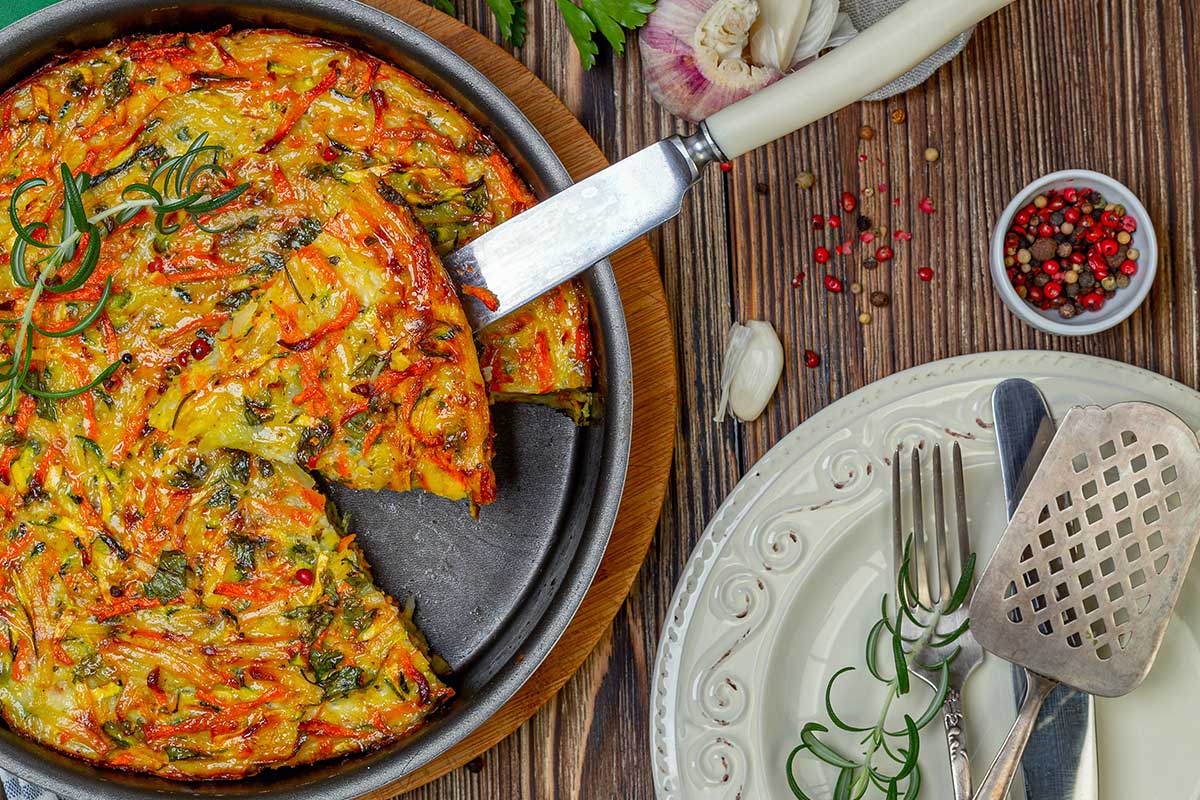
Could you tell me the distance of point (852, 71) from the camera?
111 inches

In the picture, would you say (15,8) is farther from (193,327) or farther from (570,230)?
(570,230)

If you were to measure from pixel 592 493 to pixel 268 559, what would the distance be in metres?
1.10

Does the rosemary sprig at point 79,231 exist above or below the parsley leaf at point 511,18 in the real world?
below

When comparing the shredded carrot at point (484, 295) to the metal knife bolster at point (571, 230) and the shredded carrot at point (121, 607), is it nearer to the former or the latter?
the metal knife bolster at point (571, 230)

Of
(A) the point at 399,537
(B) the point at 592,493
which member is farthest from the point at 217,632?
(B) the point at 592,493

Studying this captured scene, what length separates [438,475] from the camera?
9.98 ft

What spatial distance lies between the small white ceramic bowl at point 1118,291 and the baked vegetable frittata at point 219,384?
6.26 ft

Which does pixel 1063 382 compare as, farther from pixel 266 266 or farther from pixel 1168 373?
pixel 266 266

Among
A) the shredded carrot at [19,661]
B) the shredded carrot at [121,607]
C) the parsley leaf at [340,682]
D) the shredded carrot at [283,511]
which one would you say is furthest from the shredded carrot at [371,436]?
the shredded carrot at [19,661]

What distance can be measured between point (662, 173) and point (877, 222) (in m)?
1.30

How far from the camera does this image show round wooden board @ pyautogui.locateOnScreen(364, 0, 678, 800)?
11.7 feet

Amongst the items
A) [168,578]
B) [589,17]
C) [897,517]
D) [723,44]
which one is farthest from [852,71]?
[168,578]

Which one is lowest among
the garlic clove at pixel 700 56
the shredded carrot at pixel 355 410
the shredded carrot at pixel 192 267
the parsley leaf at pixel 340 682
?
the parsley leaf at pixel 340 682

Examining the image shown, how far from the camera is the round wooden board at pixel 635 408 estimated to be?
3553 millimetres
